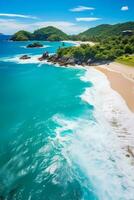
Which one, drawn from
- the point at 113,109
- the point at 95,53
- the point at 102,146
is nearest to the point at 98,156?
the point at 102,146

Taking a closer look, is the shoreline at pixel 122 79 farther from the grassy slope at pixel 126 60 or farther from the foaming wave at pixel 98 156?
the foaming wave at pixel 98 156

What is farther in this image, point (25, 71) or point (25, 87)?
point (25, 71)

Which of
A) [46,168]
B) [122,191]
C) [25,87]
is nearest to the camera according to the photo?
[122,191]

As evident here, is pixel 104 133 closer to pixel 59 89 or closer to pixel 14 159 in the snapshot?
pixel 14 159

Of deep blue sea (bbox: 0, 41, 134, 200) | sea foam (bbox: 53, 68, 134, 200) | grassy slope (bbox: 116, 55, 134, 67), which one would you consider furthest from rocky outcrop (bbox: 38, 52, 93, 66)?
sea foam (bbox: 53, 68, 134, 200)

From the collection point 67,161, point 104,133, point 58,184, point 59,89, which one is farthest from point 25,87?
point 58,184

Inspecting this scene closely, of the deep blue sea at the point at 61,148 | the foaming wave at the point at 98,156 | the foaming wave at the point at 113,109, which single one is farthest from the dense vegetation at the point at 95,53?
the foaming wave at the point at 98,156

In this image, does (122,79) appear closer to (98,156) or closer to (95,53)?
(95,53)
